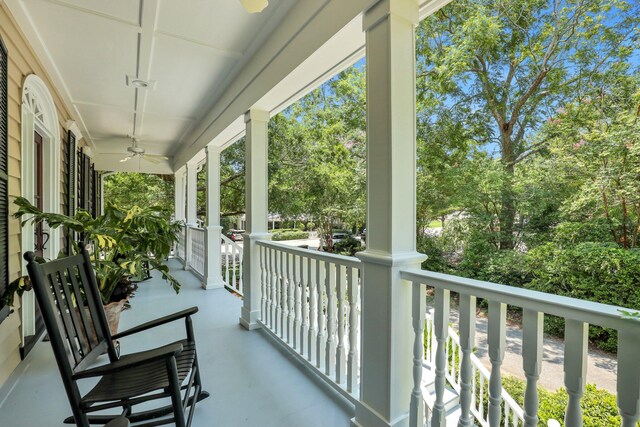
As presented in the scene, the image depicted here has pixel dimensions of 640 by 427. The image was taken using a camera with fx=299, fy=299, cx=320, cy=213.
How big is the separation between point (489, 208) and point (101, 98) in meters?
7.04

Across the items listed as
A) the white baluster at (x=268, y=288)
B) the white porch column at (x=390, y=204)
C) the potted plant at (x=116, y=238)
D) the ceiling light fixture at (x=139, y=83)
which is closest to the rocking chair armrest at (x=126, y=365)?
the white porch column at (x=390, y=204)

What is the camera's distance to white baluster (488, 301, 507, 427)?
115 cm

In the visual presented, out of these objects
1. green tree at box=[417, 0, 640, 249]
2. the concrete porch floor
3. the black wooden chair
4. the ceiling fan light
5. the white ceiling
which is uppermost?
green tree at box=[417, 0, 640, 249]

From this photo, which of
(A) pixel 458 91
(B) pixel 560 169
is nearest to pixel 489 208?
(B) pixel 560 169

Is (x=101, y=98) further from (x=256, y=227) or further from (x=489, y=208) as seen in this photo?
(x=489, y=208)

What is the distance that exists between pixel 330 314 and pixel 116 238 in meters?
1.96

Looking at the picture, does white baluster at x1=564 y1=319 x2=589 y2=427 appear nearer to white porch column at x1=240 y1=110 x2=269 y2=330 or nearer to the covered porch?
the covered porch

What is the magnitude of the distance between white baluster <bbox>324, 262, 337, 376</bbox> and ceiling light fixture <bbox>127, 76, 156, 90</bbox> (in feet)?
9.88

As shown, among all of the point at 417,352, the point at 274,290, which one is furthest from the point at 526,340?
the point at 274,290

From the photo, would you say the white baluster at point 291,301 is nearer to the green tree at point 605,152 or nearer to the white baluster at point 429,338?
the white baluster at point 429,338

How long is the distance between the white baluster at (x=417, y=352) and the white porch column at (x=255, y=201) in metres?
1.96

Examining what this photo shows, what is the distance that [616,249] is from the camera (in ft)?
14.1

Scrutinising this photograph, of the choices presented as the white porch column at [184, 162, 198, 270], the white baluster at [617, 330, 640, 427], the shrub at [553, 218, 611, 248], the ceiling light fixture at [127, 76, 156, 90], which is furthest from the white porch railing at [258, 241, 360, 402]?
the shrub at [553, 218, 611, 248]

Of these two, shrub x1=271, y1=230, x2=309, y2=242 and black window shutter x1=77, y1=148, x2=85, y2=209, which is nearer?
black window shutter x1=77, y1=148, x2=85, y2=209
